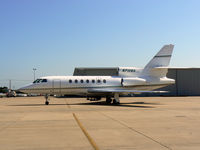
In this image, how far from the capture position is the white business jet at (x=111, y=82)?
2655 centimetres

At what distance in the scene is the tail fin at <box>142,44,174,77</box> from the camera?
29109 mm

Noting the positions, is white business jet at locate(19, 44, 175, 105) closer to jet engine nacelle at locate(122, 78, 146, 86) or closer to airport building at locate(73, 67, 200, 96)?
jet engine nacelle at locate(122, 78, 146, 86)

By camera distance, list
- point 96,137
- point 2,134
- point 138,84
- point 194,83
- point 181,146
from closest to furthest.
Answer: point 181,146 → point 96,137 → point 2,134 → point 138,84 → point 194,83

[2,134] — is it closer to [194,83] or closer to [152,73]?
[152,73]

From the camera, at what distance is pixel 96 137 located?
27.3ft

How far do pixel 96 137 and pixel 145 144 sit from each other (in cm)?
185

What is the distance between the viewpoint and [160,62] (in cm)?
2931

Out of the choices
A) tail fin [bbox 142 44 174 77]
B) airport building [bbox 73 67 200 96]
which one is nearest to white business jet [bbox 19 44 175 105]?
tail fin [bbox 142 44 174 77]

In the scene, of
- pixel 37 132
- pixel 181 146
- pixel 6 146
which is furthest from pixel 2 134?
pixel 181 146

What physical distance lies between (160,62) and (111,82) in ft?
21.3

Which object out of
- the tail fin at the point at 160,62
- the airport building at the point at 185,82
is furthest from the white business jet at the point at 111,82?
the airport building at the point at 185,82

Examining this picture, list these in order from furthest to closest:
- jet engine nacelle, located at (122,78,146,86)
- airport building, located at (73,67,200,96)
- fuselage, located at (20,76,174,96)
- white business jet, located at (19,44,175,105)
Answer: airport building, located at (73,67,200,96) → jet engine nacelle, located at (122,78,146,86) → white business jet, located at (19,44,175,105) → fuselage, located at (20,76,174,96)

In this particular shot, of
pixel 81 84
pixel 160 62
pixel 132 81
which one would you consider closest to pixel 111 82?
pixel 132 81

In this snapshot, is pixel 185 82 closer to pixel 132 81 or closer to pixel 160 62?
pixel 160 62
